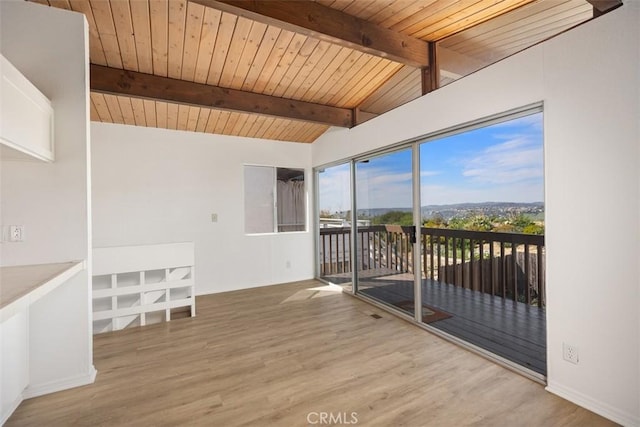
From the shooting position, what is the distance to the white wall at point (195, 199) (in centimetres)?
383

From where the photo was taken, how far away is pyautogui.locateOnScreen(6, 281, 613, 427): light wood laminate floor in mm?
1716

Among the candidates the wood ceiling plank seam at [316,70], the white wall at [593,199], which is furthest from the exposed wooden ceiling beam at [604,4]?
the wood ceiling plank seam at [316,70]

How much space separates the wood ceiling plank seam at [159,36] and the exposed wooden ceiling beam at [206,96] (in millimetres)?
169

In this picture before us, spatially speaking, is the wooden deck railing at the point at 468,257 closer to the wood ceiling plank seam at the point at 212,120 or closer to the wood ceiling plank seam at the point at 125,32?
the wood ceiling plank seam at the point at 212,120

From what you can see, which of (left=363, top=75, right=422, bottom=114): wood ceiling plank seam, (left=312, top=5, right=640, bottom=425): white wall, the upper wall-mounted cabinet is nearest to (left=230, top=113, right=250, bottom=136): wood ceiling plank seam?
(left=363, top=75, right=422, bottom=114): wood ceiling plank seam

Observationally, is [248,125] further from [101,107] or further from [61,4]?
[61,4]

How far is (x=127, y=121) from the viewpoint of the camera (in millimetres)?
3812

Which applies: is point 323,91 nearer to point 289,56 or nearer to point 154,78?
point 289,56

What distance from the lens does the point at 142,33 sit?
2.42 metres

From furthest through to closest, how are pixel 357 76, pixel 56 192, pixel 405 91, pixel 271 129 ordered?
pixel 271 129, pixel 357 76, pixel 405 91, pixel 56 192

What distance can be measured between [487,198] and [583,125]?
124 centimetres

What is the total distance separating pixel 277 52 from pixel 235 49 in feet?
1.32

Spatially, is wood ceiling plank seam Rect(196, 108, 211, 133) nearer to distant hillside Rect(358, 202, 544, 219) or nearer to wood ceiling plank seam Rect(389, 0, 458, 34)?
wood ceiling plank seam Rect(389, 0, 458, 34)

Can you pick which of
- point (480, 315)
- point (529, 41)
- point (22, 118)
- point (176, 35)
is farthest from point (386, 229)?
point (22, 118)
